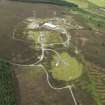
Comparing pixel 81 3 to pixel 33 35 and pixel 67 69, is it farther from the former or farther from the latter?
pixel 67 69

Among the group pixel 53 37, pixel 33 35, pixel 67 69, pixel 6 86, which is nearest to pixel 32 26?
pixel 33 35

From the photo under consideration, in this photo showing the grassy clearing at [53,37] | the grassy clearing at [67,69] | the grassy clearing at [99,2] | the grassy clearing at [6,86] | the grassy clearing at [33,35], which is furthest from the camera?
the grassy clearing at [99,2]

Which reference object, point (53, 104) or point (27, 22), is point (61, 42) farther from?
point (53, 104)

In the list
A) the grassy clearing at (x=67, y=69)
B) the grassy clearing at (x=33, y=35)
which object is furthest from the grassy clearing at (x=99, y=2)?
the grassy clearing at (x=67, y=69)

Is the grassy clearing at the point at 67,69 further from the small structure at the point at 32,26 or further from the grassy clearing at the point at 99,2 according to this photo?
the grassy clearing at the point at 99,2

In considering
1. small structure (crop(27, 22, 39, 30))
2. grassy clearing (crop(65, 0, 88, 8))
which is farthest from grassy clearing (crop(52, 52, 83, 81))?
grassy clearing (crop(65, 0, 88, 8))

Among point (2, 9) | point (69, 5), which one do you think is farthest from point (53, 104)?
point (69, 5)
